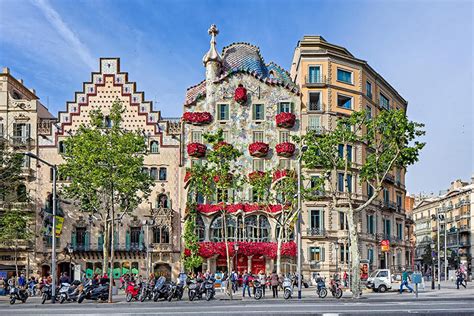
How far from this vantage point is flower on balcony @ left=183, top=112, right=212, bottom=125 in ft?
193

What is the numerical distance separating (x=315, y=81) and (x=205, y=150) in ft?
42.6

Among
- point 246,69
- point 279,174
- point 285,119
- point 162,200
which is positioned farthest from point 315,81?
point 162,200

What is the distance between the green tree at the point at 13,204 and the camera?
52.0m

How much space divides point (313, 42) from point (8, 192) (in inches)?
1281

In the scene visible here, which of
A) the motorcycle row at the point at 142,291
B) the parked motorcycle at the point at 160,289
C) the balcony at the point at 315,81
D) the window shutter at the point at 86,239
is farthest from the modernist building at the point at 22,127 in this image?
the parked motorcycle at the point at 160,289

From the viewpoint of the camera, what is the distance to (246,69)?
60625 mm

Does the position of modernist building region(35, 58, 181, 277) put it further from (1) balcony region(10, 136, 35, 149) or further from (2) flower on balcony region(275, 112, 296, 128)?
(2) flower on balcony region(275, 112, 296, 128)

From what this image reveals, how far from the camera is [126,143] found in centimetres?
4619

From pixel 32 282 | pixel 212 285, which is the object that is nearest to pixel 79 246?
pixel 32 282

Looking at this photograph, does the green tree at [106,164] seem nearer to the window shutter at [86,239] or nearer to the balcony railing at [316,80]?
the window shutter at [86,239]

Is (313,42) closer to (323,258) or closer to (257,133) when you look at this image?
(257,133)

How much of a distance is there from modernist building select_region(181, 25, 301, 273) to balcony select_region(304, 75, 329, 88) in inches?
59.2

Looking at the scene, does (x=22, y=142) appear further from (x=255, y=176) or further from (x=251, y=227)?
(x=251, y=227)

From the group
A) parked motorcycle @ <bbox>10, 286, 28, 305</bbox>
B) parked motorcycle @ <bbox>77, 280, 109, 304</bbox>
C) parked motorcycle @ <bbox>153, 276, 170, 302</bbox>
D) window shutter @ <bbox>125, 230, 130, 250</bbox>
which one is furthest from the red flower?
parked motorcycle @ <bbox>10, 286, 28, 305</bbox>
